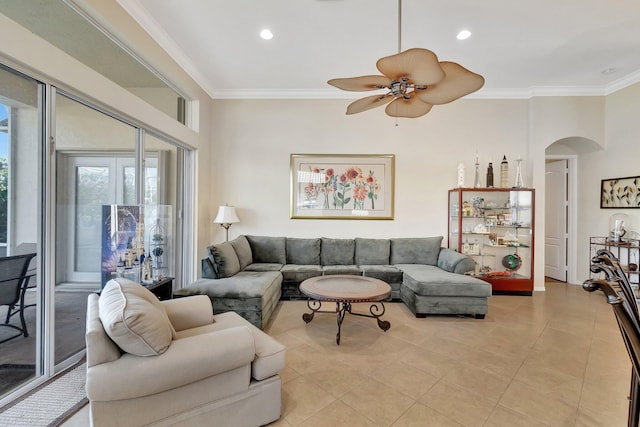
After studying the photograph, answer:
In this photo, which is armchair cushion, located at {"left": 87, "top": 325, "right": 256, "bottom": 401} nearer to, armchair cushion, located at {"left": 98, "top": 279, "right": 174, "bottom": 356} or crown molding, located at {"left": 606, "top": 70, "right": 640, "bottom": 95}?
armchair cushion, located at {"left": 98, "top": 279, "right": 174, "bottom": 356}

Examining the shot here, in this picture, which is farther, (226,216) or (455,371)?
(226,216)

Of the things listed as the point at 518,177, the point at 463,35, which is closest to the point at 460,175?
the point at 518,177

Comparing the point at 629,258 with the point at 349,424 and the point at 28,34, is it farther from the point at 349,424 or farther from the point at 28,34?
the point at 28,34

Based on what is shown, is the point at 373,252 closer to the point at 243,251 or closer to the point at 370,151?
the point at 370,151

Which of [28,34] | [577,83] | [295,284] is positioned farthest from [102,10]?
[577,83]

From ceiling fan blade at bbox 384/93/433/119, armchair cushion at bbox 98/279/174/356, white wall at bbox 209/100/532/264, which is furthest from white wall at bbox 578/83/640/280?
armchair cushion at bbox 98/279/174/356

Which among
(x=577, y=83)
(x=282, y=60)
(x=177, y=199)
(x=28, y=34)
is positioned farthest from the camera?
(x=577, y=83)

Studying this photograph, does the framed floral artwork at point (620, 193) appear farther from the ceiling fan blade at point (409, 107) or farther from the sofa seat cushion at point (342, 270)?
the sofa seat cushion at point (342, 270)

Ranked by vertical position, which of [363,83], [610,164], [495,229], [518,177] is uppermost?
[363,83]

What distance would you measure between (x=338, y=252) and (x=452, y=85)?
2946mm

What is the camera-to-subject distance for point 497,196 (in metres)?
4.58

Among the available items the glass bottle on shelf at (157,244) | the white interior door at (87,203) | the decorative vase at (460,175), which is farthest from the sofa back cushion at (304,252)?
the decorative vase at (460,175)

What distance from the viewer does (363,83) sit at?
7.48 ft

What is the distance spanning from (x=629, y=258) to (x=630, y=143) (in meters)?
1.77
